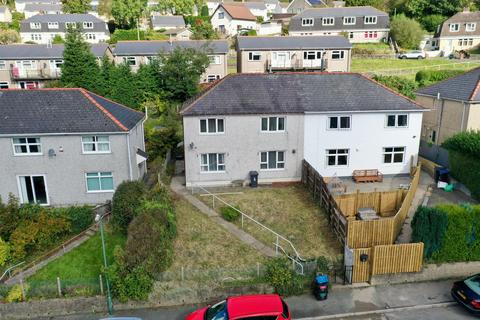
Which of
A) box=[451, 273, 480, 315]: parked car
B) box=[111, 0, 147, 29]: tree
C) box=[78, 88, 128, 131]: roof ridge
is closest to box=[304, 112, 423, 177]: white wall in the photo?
box=[78, 88, 128, 131]: roof ridge

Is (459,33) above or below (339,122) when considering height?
above

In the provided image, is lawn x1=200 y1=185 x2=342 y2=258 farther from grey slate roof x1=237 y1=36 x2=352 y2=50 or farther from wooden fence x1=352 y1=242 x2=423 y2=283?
grey slate roof x1=237 y1=36 x2=352 y2=50

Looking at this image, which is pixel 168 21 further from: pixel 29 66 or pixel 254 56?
pixel 254 56

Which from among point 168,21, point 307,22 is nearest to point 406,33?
point 307,22

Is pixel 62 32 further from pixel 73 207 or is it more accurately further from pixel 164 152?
pixel 73 207

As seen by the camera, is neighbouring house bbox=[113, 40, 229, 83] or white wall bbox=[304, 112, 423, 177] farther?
neighbouring house bbox=[113, 40, 229, 83]

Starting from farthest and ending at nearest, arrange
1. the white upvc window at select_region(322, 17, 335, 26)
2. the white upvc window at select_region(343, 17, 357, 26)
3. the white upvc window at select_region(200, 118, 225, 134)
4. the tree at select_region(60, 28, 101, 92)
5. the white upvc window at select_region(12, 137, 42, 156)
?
the white upvc window at select_region(322, 17, 335, 26) < the white upvc window at select_region(343, 17, 357, 26) < the tree at select_region(60, 28, 101, 92) < the white upvc window at select_region(200, 118, 225, 134) < the white upvc window at select_region(12, 137, 42, 156)

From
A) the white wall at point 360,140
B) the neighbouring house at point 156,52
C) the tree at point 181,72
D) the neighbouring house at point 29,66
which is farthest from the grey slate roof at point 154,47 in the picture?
the white wall at point 360,140

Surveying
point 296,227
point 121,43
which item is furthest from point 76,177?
point 121,43
